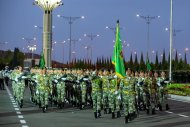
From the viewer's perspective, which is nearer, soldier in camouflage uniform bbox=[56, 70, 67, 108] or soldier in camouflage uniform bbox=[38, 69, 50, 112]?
soldier in camouflage uniform bbox=[38, 69, 50, 112]

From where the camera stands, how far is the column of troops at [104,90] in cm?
1881

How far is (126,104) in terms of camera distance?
18.3 metres

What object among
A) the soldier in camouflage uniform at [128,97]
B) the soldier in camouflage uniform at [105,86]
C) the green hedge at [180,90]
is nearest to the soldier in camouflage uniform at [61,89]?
the soldier in camouflage uniform at [105,86]

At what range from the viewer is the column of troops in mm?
18812

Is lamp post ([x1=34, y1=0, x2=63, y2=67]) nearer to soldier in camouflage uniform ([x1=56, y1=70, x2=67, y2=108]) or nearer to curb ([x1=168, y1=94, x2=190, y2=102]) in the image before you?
curb ([x1=168, y1=94, x2=190, y2=102])

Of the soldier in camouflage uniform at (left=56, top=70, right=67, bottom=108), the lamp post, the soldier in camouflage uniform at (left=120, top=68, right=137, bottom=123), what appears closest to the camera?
the soldier in camouflage uniform at (left=120, top=68, right=137, bottom=123)

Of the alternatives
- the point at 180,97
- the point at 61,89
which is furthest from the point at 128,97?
the point at 180,97

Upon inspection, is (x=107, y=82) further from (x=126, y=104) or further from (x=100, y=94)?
(x=126, y=104)

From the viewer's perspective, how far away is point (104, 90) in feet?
68.6

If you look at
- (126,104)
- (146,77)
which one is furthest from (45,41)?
(126,104)

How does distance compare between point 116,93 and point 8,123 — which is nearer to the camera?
point 8,123

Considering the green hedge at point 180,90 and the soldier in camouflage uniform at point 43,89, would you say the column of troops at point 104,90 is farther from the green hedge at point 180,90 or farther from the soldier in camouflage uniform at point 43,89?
the green hedge at point 180,90

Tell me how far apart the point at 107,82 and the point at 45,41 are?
Answer: 160 feet

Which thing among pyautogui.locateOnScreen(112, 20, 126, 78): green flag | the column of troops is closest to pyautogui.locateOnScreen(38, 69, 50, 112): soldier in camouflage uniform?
the column of troops
